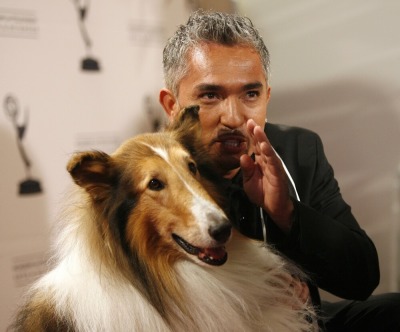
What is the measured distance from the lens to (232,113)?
66.8 inches

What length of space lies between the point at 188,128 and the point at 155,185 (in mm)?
A: 304

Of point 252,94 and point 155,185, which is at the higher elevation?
point 252,94

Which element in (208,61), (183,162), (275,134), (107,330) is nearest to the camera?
(107,330)

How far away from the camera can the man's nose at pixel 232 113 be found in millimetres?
1692

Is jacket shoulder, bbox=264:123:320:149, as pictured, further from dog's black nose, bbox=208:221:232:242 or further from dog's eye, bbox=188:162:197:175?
dog's black nose, bbox=208:221:232:242

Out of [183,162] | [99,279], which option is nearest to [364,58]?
[183,162]

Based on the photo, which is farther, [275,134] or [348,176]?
[348,176]

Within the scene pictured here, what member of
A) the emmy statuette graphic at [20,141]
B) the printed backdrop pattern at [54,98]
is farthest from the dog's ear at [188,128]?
the emmy statuette graphic at [20,141]

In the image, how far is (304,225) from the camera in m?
1.44

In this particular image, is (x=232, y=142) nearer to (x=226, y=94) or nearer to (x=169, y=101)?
(x=226, y=94)

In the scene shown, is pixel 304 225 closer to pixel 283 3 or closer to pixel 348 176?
pixel 348 176

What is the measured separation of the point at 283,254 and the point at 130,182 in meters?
0.69

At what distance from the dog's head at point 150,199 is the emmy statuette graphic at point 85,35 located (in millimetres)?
1406

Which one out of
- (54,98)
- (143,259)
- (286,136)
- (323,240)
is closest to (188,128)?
(143,259)
